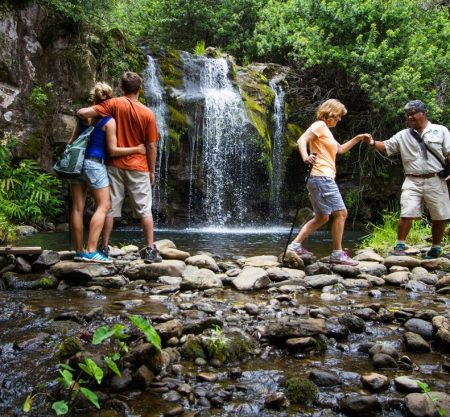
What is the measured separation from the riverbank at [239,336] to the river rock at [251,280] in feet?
0.04

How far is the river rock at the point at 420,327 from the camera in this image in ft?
9.93

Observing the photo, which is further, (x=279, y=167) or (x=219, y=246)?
(x=279, y=167)

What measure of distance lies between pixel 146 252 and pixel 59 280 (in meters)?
0.92

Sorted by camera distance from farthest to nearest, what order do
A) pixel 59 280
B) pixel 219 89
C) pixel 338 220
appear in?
pixel 219 89 < pixel 338 220 < pixel 59 280

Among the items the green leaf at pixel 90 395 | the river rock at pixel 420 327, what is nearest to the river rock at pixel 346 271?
the river rock at pixel 420 327

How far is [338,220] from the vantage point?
518 centimetres

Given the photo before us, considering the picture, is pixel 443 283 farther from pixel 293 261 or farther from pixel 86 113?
pixel 86 113

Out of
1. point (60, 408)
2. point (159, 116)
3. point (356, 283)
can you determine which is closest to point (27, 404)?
point (60, 408)

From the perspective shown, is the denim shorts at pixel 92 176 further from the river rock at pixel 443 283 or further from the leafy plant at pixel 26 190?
the leafy plant at pixel 26 190

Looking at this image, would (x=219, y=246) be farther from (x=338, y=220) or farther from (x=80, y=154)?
(x=80, y=154)

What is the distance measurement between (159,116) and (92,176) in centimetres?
871

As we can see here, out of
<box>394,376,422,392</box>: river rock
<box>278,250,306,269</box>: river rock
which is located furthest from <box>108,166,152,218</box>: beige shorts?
<box>394,376,422,392</box>: river rock

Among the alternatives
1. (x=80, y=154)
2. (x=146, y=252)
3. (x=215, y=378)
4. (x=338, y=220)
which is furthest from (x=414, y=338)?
(x=80, y=154)

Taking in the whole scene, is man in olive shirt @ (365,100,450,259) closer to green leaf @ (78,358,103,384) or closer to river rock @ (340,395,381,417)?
river rock @ (340,395,381,417)
